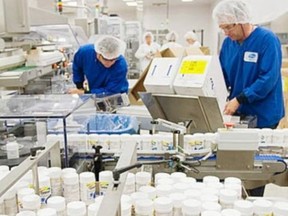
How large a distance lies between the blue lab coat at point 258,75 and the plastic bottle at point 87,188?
52.9 inches

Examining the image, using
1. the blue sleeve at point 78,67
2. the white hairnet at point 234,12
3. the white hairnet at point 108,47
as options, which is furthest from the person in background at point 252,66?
the blue sleeve at point 78,67

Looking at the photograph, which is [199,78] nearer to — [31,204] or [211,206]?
[211,206]

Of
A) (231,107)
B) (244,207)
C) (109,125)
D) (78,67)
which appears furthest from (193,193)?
(78,67)

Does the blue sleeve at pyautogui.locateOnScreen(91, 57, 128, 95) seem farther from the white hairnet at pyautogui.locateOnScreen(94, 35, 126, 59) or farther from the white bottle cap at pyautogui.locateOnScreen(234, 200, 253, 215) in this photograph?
the white bottle cap at pyautogui.locateOnScreen(234, 200, 253, 215)

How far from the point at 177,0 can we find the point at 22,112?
858 centimetres

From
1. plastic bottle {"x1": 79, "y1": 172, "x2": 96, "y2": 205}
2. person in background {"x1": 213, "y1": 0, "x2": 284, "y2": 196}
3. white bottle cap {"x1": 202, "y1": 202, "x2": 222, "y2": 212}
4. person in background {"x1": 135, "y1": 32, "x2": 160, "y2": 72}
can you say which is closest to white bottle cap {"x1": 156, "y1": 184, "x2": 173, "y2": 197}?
white bottle cap {"x1": 202, "y1": 202, "x2": 222, "y2": 212}

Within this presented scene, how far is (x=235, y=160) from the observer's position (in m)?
1.52

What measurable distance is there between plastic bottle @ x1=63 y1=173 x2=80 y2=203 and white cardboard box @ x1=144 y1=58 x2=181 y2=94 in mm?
799

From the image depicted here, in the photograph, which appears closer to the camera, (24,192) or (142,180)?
(24,192)

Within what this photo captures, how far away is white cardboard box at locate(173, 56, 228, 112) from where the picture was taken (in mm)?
1646

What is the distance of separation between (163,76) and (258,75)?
795mm

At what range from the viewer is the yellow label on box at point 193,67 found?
1698mm

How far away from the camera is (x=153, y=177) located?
1.27m

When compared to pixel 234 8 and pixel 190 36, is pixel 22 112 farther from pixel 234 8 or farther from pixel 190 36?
pixel 190 36
